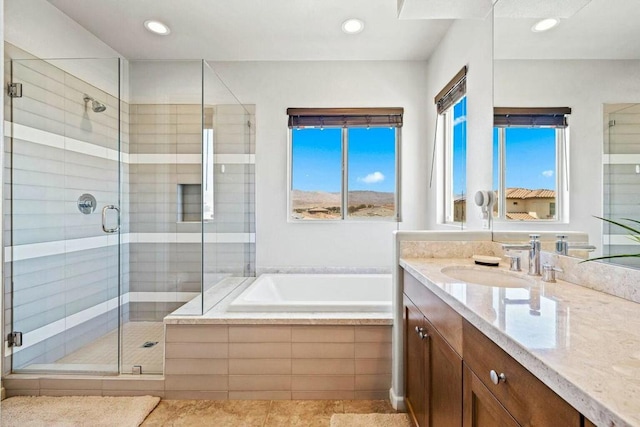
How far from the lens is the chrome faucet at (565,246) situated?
4.04 feet

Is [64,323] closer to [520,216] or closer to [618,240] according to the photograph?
[520,216]

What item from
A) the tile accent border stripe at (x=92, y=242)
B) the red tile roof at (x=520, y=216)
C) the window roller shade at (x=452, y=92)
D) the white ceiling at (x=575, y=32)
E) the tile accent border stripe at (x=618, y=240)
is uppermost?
the window roller shade at (x=452, y=92)

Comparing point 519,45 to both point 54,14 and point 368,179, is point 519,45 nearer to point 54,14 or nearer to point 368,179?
point 368,179

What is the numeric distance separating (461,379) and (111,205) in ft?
7.89

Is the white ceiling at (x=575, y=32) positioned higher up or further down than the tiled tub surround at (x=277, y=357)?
higher up

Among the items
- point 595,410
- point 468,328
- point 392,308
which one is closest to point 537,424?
point 595,410

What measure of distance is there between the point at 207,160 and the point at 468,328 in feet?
6.64

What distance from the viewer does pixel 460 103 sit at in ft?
8.38

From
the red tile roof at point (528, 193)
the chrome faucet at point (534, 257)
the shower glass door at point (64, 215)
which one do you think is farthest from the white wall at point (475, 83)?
the shower glass door at point (64, 215)

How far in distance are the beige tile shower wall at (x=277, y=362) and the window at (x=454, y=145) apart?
1251 mm

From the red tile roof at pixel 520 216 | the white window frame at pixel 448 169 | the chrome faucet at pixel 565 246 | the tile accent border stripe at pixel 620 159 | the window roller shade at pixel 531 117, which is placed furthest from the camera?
the white window frame at pixel 448 169

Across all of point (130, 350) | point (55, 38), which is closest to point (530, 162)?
point (130, 350)

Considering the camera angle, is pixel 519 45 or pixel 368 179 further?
pixel 368 179

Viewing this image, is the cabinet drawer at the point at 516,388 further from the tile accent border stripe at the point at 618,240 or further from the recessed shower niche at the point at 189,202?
the recessed shower niche at the point at 189,202
